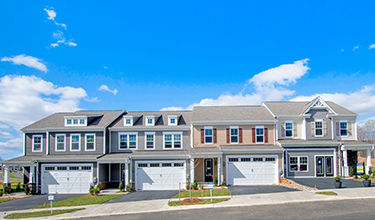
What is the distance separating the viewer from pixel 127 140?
2948 centimetres

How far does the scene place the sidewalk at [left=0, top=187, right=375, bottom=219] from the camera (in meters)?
17.4

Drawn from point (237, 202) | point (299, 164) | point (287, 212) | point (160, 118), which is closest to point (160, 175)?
point (160, 118)

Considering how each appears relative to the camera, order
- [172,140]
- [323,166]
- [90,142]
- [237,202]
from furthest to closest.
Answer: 1. [172,140]
2. [90,142]
3. [323,166]
4. [237,202]

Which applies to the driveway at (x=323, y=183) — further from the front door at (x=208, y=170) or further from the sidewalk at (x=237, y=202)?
the front door at (x=208, y=170)

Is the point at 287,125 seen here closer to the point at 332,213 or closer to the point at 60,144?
the point at 332,213

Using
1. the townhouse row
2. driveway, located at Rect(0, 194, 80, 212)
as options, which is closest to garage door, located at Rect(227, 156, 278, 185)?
the townhouse row

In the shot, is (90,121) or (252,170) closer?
(252,170)

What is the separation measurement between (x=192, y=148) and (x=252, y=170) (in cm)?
593

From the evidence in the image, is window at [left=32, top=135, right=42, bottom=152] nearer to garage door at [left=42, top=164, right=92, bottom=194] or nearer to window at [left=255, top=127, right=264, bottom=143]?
garage door at [left=42, top=164, right=92, bottom=194]

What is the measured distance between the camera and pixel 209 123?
28.2 m

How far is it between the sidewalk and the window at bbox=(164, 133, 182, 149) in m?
9.37

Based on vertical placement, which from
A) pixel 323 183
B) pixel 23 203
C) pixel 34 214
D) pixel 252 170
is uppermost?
pixel 252 170

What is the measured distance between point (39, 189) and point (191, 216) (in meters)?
19.0

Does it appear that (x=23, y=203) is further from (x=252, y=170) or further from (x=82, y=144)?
(x=252, y=170)
